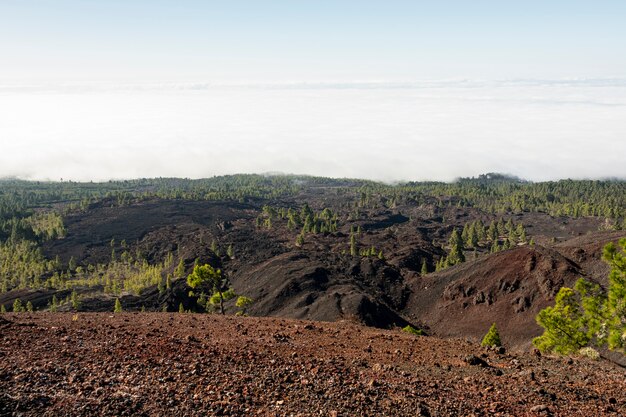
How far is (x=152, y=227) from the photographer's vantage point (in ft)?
643

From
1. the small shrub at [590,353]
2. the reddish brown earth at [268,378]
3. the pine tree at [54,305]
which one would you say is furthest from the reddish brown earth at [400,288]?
the reddish brown earth at [268,378]

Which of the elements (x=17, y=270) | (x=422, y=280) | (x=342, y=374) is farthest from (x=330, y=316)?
(x=17, y=270)

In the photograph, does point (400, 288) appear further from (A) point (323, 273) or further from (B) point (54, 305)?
(B) point (54, 305)

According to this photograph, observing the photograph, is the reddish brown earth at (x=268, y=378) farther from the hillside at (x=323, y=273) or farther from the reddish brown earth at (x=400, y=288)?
the hillside at (x=323, y=273)

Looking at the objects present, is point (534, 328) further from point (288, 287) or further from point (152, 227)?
point (152, 227)

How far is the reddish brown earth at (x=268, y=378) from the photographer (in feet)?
42.6

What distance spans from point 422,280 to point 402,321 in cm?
2098

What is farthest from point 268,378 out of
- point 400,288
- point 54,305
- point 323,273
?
point 54,305

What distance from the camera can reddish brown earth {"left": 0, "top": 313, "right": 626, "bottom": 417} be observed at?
13.0 meters

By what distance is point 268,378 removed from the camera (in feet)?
49.2

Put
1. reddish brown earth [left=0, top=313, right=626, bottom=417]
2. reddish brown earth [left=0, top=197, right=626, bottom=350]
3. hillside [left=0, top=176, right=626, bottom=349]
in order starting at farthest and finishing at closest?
1. hillside [left=0, top=176, right=626, bottom=349]
2. reddish brown earth [left=0, top=197, right=626, bottom=350]
3. reddish brown earth [left=0, top=313, right=626, bottom=417]

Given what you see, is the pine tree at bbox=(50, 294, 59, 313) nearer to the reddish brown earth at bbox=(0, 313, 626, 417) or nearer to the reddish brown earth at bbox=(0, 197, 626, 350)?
the reddish brown earth at bbox=(0, 197, 626, 350)

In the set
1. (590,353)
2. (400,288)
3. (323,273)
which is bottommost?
(400,288)

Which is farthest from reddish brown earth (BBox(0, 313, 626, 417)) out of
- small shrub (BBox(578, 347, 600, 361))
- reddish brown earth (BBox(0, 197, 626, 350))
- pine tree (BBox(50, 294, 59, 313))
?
pine tree (BBox(50, 294, 59, 313))
